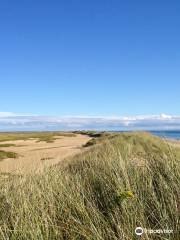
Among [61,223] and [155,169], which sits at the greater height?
[155,169]

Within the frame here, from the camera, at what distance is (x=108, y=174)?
5953 millimetres

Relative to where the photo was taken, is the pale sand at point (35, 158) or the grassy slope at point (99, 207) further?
the pale sand at point (35, 158)

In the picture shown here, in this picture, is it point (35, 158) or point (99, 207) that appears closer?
point (99, 207)

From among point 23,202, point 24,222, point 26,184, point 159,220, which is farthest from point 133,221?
point 26,184

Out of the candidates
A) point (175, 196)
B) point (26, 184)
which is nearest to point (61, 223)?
point (175, 196)

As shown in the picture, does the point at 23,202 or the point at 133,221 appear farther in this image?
the point at 23,202

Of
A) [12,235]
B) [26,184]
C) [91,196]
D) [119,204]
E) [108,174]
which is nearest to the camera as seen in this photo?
[12,235]

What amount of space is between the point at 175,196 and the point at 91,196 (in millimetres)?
1180

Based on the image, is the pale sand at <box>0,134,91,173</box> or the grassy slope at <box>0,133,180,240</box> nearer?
the grassy slope at <box>0,133,180,240</box>

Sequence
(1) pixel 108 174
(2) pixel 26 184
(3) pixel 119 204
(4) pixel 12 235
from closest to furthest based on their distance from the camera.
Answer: (4) pixel 12 235
(3) pixel 119 204
(1) pixel 108 174
(2) pixel 26 184

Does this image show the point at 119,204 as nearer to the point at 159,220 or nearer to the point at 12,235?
the point at 159,220

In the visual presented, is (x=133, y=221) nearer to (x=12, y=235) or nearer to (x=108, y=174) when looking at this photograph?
(x=12, y=235)

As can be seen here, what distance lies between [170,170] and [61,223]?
1596mm

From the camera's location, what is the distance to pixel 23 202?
5191 mm
